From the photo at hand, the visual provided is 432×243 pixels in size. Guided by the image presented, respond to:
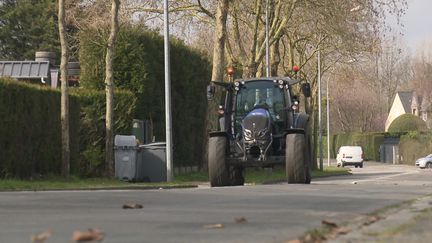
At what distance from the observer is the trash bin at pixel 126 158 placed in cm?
2980

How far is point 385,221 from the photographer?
968 centimetres

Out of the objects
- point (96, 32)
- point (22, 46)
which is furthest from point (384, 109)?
point (96, 32)

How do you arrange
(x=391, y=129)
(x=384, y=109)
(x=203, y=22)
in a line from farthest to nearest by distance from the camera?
1. (x=384, y=109)
2. (x=391, y=129)
3. (x=203, y=22)

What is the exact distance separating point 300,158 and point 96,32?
1495 cm

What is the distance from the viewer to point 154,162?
30.9m

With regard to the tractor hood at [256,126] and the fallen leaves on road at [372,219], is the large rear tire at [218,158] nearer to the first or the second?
the tractor hood at [256,126]

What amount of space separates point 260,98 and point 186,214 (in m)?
10.9

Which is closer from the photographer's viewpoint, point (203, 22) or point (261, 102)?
point (261, 102)

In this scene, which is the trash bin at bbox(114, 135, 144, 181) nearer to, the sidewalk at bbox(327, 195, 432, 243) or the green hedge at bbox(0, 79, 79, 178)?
the green hedge at bbox(0, 79, 79, 178)

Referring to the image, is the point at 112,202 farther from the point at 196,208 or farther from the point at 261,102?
the point at 261,102

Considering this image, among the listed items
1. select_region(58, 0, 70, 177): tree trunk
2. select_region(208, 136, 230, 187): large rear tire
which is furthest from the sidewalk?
select_region(58, 0, 70, 177): tree trunk

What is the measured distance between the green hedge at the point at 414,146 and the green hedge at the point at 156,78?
36484 millimetres

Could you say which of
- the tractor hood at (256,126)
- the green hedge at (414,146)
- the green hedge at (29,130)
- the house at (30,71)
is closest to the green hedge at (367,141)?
the green hedge at (414,146)

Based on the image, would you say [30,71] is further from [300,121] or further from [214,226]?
[214,226]
